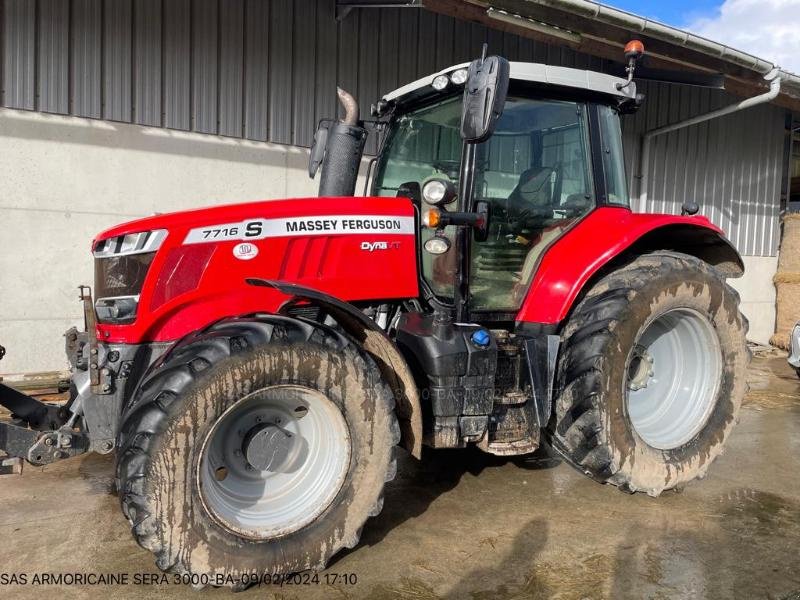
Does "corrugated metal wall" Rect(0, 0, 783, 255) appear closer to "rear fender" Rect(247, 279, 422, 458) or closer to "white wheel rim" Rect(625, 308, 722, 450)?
"rear fender" Rect(247, 279, 422, 458)

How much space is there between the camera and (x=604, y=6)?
263 inches

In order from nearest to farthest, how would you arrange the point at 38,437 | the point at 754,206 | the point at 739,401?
the point at 38,437
the point at 739,401
the point at 754,206

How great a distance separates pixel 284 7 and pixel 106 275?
4.66 meters

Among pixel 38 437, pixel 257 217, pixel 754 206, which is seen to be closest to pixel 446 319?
pixel 257 217

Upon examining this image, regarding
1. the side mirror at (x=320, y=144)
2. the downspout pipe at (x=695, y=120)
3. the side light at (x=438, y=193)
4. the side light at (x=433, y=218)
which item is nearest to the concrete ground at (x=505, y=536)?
the side light at (x=433, y=218)

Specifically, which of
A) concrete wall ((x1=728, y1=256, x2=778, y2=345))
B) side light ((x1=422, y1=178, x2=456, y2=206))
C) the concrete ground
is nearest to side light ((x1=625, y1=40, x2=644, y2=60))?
side light ((x1=422, y1=178, x2=456, y2=206))

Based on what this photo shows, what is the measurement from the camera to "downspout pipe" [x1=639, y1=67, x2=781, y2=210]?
A: 8305 millimetres

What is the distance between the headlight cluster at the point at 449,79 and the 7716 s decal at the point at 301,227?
668mm

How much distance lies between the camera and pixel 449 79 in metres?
3.12

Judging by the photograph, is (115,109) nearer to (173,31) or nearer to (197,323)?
(173,31)

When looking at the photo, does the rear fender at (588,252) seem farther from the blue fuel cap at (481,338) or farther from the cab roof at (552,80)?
the cab roof at (552,80)

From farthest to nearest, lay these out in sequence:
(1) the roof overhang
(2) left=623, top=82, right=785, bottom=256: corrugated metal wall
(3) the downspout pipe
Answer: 1. (2) left=623, top=82, right=785, bottom=256: corrugated metal wall
2. (3) the downspout pipe
3. (1) the roof overhang

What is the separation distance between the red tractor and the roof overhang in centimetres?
301

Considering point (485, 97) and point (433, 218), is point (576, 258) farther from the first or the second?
point (485, 97)
